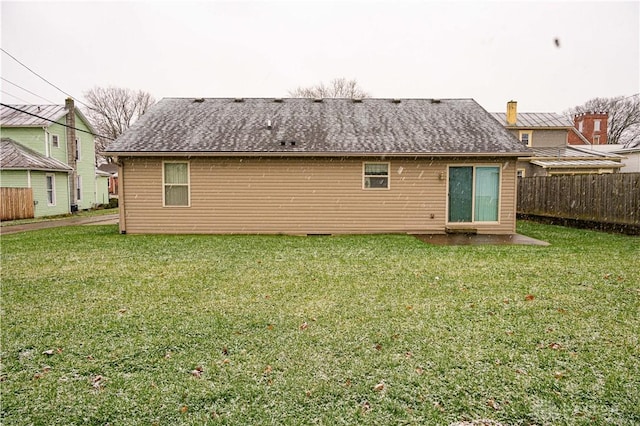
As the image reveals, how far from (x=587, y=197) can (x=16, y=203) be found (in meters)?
23.4

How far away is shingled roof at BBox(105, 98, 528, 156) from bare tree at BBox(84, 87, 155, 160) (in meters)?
36.1

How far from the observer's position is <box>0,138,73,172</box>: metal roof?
20.1 meters

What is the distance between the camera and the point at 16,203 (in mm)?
19656

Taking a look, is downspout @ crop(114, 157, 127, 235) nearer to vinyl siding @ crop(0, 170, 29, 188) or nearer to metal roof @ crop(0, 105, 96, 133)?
vinyl siding @ crop(0, 170, 29, 188)

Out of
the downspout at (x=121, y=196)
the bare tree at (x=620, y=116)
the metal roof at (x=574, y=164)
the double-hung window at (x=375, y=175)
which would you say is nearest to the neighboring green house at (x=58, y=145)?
the downspout at (x=121, y=196)

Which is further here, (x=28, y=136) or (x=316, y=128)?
(x=28, y=136)

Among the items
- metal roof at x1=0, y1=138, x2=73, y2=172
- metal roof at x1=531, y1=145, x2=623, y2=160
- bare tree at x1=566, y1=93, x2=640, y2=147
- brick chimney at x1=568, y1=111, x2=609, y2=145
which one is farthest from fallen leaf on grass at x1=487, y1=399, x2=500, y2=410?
bare tree at x1=566, y1=93, x2=640, y2=147

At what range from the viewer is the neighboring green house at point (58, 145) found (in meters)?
21.1

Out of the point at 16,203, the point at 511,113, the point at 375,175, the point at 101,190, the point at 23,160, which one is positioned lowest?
the point at 16,203

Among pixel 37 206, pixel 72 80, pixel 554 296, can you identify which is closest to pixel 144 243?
Result: pixel 554 296

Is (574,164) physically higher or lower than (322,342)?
higher

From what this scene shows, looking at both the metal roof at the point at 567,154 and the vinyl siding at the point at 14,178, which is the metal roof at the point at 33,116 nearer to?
the vinyl siding at the point at 14,178

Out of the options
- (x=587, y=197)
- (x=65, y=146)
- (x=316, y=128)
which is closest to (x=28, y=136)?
(x=65, y=146)

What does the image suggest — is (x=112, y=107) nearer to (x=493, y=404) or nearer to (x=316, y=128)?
(x=316, y=128)
